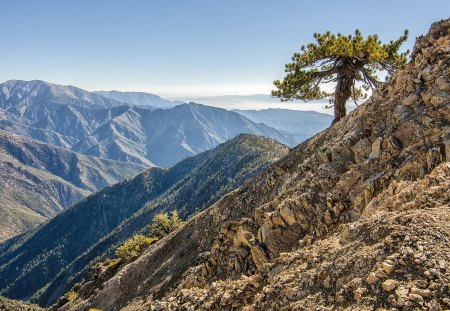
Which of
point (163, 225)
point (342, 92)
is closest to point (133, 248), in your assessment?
point (163, 225)

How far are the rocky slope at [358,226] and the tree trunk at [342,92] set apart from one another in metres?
8.04

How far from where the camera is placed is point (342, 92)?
4188cm

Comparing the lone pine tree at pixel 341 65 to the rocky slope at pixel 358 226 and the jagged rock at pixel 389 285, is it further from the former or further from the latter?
the jagged rock at pixel 389 285

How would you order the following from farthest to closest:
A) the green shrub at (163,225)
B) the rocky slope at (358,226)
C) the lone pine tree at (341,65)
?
the green shrub at (163,225) → the lone pine tree at (341,65) → the rocky slope at (358,226)

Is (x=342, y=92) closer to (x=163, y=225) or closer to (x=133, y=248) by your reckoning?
(x=163, y=225)

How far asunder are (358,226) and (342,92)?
2944 centimetres

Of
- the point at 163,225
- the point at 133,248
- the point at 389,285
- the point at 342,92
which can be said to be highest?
the point at 342,92

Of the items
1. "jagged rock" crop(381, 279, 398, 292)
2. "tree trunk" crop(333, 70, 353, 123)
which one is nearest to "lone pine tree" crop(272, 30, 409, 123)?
"tree trunk" crop(333, 70, 353, 123)

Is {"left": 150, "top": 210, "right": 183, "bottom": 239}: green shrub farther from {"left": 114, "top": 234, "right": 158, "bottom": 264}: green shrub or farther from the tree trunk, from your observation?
the tree trunk

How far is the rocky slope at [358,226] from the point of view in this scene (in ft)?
38.2

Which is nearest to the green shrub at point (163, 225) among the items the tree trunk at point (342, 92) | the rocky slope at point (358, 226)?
the rocky slope at point (358, 226)

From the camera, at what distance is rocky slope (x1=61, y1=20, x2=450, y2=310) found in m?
11.6

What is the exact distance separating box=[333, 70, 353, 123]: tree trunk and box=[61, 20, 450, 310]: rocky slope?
26.4 feet

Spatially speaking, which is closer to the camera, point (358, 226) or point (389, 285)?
point (389, 285)
